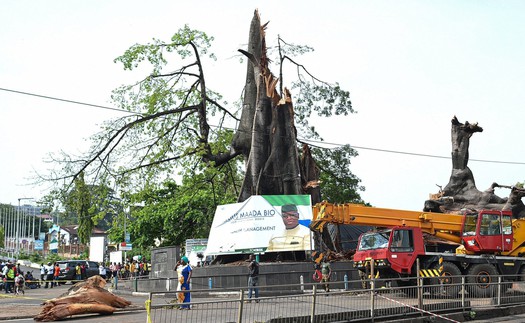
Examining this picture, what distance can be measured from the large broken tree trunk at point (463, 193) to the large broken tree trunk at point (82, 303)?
18194 millimetres

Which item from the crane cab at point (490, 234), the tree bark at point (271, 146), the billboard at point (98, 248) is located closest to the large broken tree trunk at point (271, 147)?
the tree bark at point (271, 146)

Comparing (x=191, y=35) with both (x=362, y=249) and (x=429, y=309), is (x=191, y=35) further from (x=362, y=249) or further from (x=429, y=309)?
(x=429, y=309)

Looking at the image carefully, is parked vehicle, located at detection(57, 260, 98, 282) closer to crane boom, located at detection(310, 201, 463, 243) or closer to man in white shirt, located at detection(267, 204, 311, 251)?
man in white shirt, located at detection(267, 204, 311, 251)

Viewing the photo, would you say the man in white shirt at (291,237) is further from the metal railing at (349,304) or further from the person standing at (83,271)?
the person standing at (83,271)

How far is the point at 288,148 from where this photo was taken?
1248 inches

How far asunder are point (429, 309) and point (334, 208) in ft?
23.8

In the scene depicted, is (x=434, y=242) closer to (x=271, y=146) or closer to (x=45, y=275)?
(x=271, y=146)

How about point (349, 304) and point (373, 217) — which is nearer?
point (349, 304)

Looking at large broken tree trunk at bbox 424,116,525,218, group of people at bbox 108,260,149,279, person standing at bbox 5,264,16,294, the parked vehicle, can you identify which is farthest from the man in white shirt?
group of people at bbox 108,260,149,279

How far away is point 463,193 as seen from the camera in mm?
A: 35719

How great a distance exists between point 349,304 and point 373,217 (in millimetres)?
8709

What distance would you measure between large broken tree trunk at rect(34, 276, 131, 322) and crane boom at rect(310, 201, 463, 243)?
781 centimetres

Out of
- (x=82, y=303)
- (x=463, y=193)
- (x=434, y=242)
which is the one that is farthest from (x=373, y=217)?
(x=463, y=193)

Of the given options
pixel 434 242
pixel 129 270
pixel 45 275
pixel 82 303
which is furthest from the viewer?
pixel 129 270
